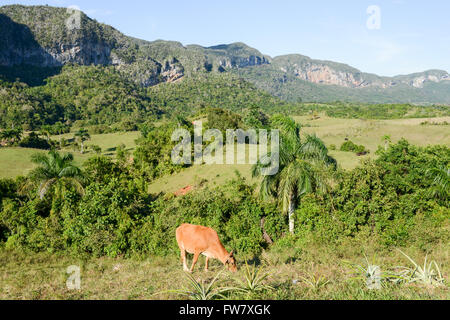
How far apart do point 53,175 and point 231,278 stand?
1510 centimetres

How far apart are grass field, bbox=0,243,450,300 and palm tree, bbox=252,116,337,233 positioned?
2402 millimetres

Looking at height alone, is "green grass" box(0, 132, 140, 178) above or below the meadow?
below

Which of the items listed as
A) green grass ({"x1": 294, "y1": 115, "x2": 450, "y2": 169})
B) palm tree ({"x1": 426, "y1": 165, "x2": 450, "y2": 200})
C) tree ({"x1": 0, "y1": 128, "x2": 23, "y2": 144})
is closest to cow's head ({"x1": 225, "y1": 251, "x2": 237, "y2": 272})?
palm tree ({"x1": 426, "y1": 165, "x2": 450, "y2": 200})

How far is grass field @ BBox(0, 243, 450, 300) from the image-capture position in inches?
247

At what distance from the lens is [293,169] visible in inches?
493

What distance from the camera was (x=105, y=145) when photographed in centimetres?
7294

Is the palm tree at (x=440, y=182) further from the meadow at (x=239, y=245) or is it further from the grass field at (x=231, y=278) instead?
the grass field at (x=231, y=278)

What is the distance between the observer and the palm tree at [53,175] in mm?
17031

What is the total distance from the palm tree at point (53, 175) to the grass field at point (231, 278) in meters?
4.75

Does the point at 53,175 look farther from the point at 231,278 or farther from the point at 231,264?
the point at 231,278

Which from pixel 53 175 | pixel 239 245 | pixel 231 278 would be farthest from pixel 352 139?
pixel 231 278

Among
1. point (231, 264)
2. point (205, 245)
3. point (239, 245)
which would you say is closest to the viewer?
point (231, 264)

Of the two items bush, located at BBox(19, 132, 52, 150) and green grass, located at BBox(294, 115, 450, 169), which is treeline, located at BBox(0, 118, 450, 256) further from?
bush, located at BBox(19, 132, 52, 150)

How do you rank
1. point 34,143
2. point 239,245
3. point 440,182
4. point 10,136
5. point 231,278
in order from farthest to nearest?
point 34,143, point 10,136, point 440,182, point 239,245, point 231,278
